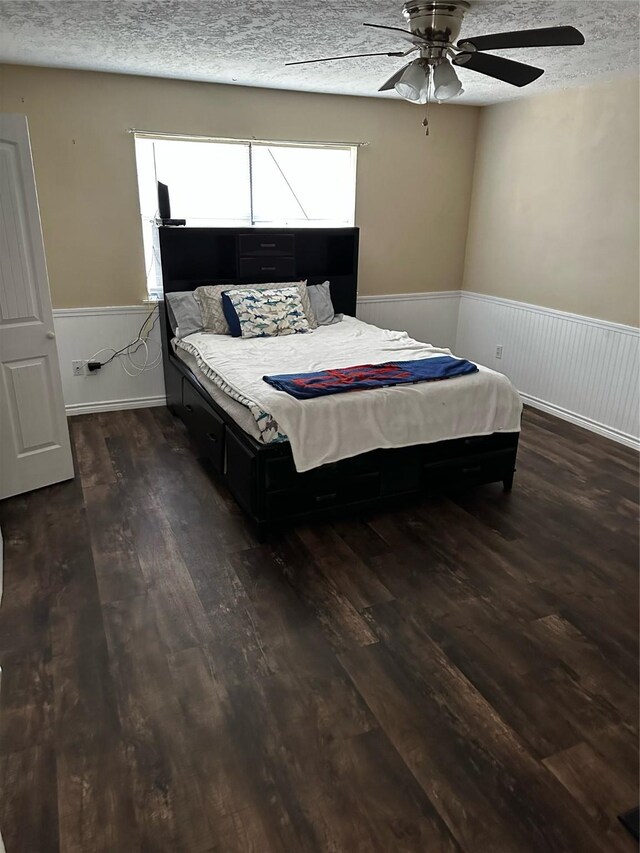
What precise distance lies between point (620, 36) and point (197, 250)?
9.66ft

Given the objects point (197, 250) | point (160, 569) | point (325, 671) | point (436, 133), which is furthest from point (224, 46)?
point (325, 671)

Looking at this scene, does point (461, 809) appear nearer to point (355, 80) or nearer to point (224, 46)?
point (224, 46)

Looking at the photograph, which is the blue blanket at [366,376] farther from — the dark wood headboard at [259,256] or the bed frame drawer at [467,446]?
the dark wood headboard at [259,256]

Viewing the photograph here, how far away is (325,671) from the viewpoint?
2105 millimetres

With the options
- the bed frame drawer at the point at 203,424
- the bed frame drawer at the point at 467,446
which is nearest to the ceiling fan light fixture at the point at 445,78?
the bed frame drawer at the point at 467,446

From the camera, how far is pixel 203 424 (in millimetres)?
3586

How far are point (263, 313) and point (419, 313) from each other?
6.52 feet

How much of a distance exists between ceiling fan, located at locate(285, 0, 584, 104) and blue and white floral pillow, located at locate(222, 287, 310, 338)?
1755 millimetres

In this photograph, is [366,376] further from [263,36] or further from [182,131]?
[182,131]

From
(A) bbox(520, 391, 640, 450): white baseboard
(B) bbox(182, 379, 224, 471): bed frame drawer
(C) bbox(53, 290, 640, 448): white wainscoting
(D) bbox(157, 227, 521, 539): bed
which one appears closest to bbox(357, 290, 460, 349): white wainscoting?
(C) bbox(53, 290, 640, 448): white wainscoting

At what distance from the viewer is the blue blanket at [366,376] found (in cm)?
296

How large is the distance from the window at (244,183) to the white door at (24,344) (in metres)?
1.47

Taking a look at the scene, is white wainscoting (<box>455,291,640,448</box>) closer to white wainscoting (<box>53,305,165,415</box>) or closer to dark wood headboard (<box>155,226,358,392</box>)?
dark wood headboard (<box>155,226,358,392</box>)

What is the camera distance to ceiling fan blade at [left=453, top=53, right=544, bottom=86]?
2.57 m
